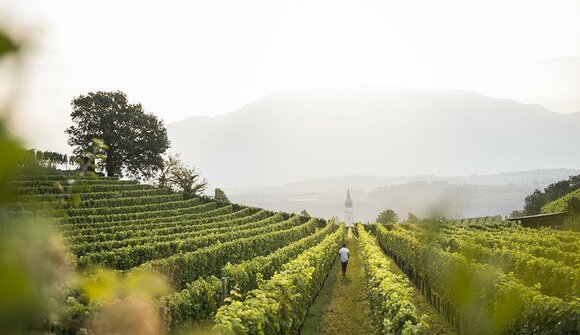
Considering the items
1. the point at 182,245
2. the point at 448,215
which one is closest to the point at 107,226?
the point at 182,245

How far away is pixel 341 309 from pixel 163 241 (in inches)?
451

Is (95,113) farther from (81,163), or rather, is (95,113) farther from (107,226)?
(81,163)

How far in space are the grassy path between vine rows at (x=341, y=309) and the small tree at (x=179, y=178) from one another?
45.8 m

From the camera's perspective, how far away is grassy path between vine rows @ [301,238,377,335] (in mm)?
14438

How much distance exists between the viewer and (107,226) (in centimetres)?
3086

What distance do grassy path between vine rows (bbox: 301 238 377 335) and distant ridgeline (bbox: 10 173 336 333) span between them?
7.06 ft

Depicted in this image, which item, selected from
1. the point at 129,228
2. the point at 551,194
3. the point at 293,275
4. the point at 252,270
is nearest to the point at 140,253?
the point at 252,270

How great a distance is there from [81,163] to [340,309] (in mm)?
16778

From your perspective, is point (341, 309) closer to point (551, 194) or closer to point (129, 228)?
point (129, 228)

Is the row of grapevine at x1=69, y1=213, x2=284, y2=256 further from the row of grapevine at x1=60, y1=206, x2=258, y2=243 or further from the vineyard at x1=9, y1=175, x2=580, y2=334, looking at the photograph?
the row of grapevine at x1=60, y1=206, x2=258, y2=243

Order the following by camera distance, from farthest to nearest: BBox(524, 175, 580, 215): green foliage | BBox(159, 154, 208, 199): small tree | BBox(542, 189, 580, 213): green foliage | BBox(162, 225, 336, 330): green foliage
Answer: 1. BBox(524, 175, 580, 215): green foliage
2. BBox(159, 154, 208, 199): small tree
3. BBox(542, 189, 580, 213): green foliage
4. BBox(162, 225, 336, 330): green foliage

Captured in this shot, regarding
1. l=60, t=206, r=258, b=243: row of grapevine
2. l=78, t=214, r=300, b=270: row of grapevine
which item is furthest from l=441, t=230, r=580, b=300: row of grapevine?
l=60, t=206, r=258, b=243: row of grapevine

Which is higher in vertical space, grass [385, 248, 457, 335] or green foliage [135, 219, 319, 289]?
green foliage [135, 219, 319, 289]

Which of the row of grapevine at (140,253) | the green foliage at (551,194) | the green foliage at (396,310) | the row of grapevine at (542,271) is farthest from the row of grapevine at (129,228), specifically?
the green foliage at (551,194)
